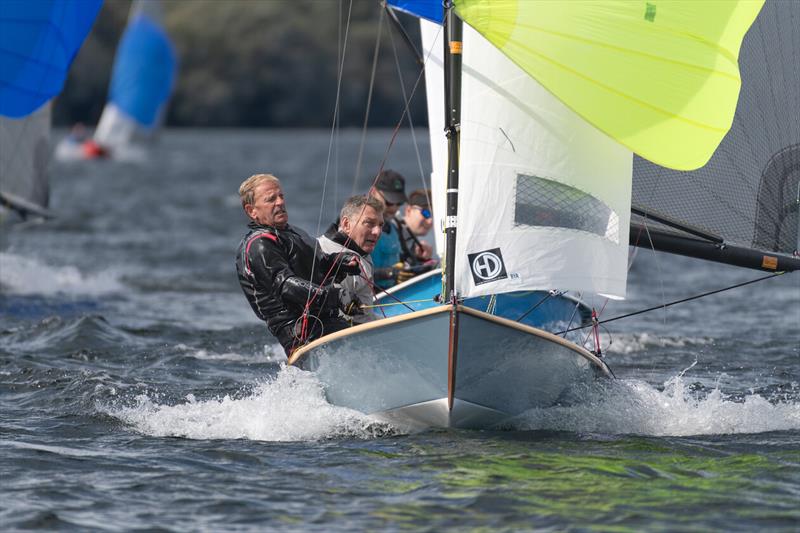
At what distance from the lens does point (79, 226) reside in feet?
79.7

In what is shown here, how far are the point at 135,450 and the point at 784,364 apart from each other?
5.35 meters

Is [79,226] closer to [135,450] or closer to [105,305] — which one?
[105,305]

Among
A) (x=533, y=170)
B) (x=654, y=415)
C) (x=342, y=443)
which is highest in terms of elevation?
(x=533, y=170)

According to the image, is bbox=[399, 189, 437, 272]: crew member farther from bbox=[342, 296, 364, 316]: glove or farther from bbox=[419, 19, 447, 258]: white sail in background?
bbox=[342, 296, 364, 316]: glove

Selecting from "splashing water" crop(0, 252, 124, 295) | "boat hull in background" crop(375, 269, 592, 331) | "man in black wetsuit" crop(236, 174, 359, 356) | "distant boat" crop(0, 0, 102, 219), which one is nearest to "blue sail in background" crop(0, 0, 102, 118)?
"distant boat" crop(0, 0, 102, 219)

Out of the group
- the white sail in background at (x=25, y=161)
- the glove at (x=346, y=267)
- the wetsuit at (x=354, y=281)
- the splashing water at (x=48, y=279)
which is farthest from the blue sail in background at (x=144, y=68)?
the glove at (x=346, y=267)

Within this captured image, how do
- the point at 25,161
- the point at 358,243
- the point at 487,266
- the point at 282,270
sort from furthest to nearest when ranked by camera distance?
the point at 25,161 → the point at 358,243 → the point at 282,270 → the point at 487,266

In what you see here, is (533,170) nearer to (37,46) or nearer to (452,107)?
(452,107)

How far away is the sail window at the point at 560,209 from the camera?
707 cm

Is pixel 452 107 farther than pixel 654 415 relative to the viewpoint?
No

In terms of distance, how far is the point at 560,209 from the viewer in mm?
7133

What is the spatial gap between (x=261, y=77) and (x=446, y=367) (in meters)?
105

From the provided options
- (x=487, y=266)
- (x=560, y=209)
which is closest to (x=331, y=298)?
(x=487, y=266)

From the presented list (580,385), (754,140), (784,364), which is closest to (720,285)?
(784,364)
